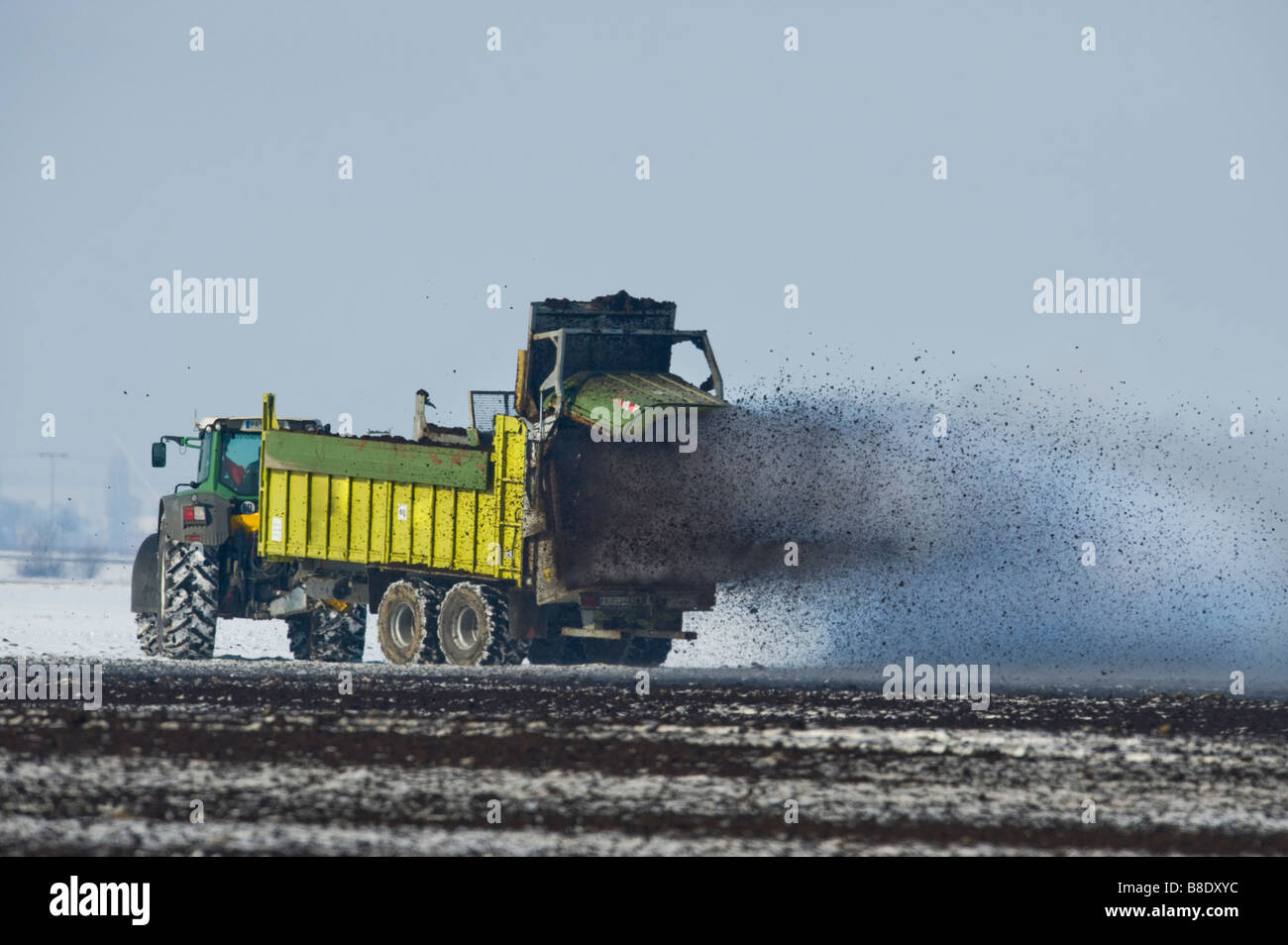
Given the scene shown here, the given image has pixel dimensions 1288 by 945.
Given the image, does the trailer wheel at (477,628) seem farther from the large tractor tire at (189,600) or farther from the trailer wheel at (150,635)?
the trailer wheel at (150,635)

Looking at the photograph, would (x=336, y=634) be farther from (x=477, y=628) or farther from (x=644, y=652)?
(x=644, y=652)

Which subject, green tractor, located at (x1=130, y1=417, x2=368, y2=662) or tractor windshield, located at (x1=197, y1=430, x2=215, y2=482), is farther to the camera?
tractor windshield, located at (x1=197, y1=430, x2=215, y2=482)

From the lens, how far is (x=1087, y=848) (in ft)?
29.5

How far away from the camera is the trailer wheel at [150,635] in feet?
80.8

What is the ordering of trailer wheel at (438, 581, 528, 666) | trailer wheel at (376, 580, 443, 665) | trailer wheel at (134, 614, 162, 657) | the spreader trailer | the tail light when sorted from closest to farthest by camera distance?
1. the spreader trailer
2. trailer wheel at (438, 581, 528, 666)
3. trailer wheel at (376, 580, 443, 665)
4. the tail light
5. trailer wheel at (134, 614, 162, 657)

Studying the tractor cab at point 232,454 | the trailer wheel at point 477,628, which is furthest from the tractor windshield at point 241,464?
the trailer wheel at point 477,628

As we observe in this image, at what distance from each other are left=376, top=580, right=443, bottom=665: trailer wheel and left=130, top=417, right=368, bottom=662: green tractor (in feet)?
2.21

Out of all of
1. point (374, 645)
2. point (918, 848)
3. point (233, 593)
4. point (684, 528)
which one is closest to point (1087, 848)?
point (918, 848)

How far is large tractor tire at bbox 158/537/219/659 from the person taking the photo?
23500 mm

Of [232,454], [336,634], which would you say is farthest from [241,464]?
[336,634]

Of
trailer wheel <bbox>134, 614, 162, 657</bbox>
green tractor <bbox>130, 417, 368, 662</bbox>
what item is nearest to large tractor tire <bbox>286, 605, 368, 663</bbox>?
green tractor <bbox>130, 417, 368, 662</bbox>

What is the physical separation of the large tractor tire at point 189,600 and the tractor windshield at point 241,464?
39.7 inches

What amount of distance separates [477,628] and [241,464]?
4105mm

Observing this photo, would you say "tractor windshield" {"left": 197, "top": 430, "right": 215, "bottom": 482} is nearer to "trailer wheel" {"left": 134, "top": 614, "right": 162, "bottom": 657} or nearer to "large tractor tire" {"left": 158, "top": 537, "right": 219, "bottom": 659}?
"large tractor tire" {"left": 158, "top": 537, "right": 219, "bottom": 659}
